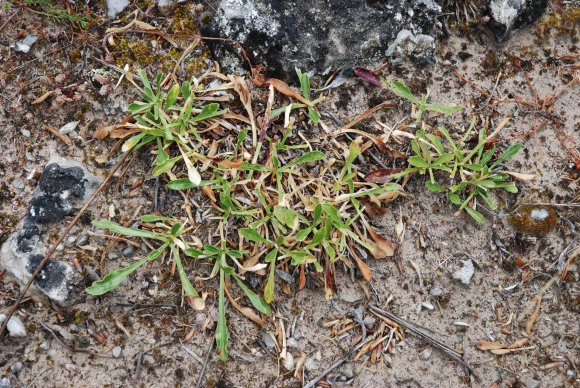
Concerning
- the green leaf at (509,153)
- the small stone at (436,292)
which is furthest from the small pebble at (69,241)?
the green leaf at (509,153)

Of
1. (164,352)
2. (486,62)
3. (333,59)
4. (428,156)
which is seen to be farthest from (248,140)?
(486,62)

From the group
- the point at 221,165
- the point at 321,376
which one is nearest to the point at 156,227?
the point at 221,165

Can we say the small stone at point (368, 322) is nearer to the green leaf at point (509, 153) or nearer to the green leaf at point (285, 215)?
the green leaf at point (285, 215)

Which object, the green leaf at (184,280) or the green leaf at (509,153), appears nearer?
the green leaf at (184,280)

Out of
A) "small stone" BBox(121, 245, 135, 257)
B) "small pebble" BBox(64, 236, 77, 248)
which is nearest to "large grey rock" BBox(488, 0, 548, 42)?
"small stone" BBox(121, 245, 135, 257)

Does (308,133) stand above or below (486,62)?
below

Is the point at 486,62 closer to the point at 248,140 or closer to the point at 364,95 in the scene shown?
the point at 364,95

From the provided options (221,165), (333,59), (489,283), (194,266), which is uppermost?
(333,59)

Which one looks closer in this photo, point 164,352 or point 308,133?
point 164,352
